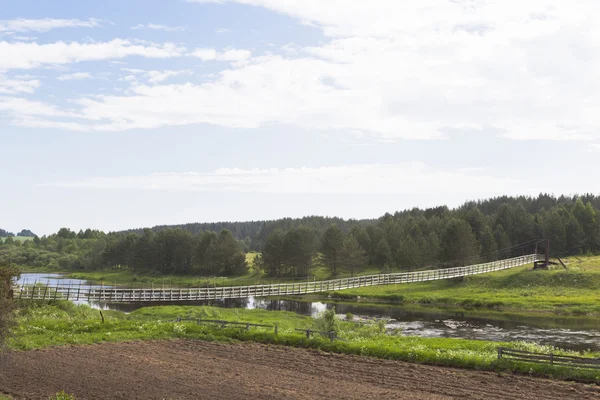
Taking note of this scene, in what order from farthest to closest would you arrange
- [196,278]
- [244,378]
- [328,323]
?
[196,278] < [328,323] < [244,378]

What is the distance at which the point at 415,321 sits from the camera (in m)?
48.9

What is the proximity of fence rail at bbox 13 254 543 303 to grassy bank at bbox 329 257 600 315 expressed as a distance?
219 cm

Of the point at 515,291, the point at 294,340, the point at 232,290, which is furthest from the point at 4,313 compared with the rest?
the point at 515,291

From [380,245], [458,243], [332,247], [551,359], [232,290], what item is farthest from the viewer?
[380,245]

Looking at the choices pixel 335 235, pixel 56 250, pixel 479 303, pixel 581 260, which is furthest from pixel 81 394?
pixel 56 250

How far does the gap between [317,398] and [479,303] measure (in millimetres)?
47272

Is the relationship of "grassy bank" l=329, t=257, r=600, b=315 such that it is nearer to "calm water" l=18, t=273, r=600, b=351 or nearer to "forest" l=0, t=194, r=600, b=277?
"calm water" l=18, t=273, r=600, b=351

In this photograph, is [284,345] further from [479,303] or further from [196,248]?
[196,248]

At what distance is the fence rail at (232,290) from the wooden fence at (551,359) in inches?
1195

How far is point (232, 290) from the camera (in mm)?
53000

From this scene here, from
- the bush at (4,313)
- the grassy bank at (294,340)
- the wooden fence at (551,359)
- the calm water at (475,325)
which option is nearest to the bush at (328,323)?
the grassy bank at (294,340)

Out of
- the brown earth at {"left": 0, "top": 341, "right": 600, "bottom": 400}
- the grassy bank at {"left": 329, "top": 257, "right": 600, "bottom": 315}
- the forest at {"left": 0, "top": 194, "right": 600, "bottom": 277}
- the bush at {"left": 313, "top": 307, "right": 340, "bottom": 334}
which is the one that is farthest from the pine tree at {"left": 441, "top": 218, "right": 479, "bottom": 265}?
the brown earth at {"left": 0, "top": 341, "right": 600, "bottom": 400}

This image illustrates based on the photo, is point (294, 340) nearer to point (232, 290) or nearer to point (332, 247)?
point (232, 290)

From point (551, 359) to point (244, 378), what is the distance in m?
11.4
